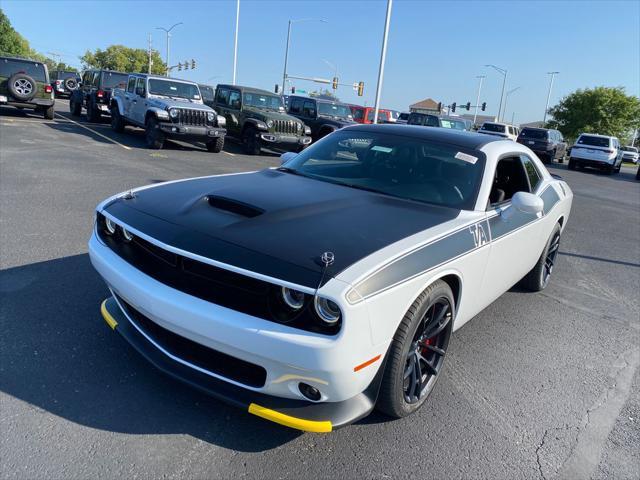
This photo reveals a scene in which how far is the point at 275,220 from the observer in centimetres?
280

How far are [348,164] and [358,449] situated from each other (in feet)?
7.46

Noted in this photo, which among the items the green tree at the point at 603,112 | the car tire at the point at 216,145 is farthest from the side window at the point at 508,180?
the green tree at the point at 603,112

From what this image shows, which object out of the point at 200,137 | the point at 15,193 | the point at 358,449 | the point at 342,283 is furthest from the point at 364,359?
the point at 200,137

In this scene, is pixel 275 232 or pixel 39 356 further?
pixel 39 356

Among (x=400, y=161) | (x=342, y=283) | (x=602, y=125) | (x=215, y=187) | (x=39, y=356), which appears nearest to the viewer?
(x=342, y=283)

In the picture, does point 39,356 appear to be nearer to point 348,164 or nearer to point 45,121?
point 348,164

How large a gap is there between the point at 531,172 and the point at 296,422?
135 inches

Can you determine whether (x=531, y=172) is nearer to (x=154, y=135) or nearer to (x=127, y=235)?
(x=127, y=235)

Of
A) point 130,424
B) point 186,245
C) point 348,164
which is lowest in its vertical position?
point 130,424

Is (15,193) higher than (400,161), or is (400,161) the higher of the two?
(400,161)

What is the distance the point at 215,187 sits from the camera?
3430 millimetres

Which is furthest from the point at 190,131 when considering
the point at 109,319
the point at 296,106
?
the point at 109,319

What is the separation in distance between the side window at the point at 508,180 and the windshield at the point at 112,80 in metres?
17.7

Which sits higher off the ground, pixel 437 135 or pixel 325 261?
pixel 437 135
